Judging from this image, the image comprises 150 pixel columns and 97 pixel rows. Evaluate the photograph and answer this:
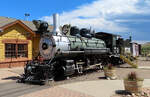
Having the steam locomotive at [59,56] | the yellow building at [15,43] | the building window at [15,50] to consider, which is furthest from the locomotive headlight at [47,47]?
the building window at [15,50]

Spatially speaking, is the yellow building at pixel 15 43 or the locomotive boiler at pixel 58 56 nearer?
the locomotive boiler at pixel 58 56

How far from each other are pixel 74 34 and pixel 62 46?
10.4ft

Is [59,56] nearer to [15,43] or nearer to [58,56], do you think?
[58,56]

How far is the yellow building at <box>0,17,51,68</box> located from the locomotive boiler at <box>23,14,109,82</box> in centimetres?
355

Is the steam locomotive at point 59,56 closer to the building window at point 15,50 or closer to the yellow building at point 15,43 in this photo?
the yellow building at point 15,43

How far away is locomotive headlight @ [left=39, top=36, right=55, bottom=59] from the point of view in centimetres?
1162

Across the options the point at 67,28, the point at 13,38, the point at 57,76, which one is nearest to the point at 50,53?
the point at 57,76

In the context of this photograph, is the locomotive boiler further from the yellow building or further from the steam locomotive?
the yellow building

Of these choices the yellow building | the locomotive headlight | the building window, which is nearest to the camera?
the locomotive headlight

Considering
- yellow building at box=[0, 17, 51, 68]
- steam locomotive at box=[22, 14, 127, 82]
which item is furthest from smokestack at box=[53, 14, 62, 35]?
yellow building at box=[0, 17, 51, 68]

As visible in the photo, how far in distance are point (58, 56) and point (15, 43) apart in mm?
7127

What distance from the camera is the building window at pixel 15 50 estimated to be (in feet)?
55.6

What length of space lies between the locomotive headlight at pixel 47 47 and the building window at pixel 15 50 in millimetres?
5871

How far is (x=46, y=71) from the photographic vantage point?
425 inches
